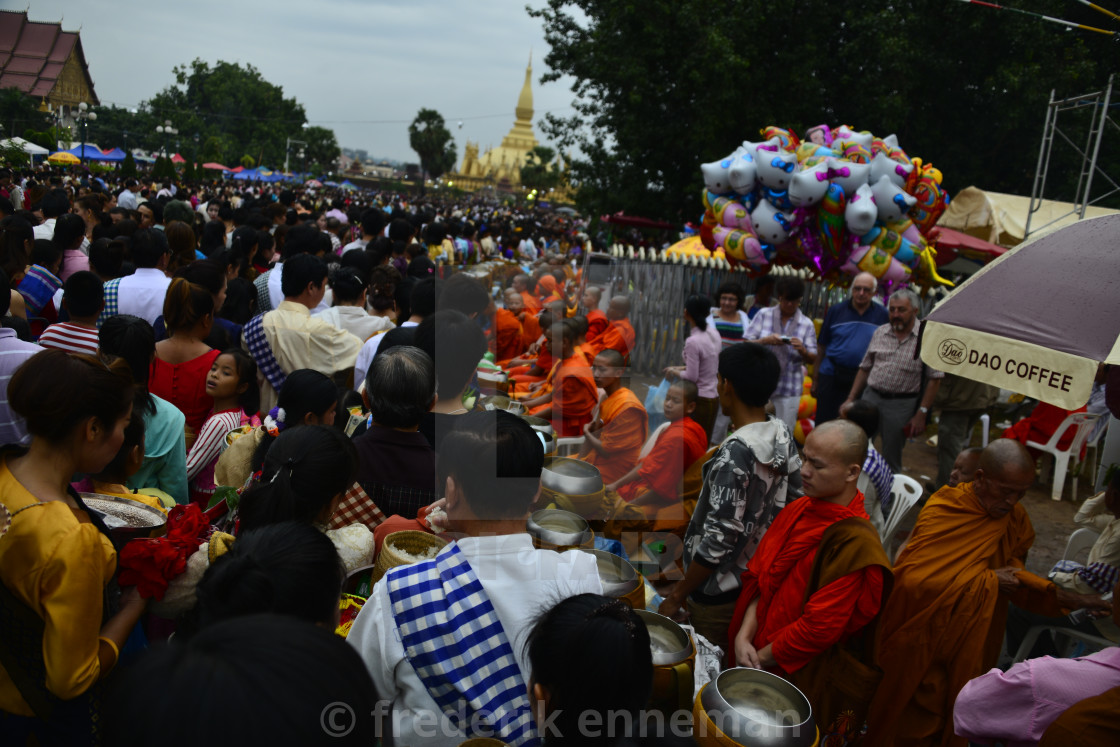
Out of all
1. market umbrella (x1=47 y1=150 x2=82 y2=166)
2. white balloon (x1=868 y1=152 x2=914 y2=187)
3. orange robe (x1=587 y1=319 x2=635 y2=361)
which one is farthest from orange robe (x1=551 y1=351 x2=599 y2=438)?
market umbrella (x1=47 y1=150 x2=82 y2=166)

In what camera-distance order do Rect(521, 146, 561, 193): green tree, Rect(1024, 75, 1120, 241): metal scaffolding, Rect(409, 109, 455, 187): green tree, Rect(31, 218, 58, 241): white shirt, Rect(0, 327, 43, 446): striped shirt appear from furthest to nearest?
Rect(409, 109, 455, 187): green tree < Rect(521, 146, 561, 193): green tree < Rect(1024, 75, 1120, 241): metal scaffolding < Rect(31, 218, 58, 241): white shirt < Rect(0, 327, 43, 446): striped shirt

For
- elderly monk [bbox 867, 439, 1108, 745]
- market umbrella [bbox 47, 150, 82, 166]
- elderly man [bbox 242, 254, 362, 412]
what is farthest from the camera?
market umbrella [bbox 47, 150, 82, 166]

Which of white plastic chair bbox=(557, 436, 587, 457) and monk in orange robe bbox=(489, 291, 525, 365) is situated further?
monk in orange robe bbox=(489, 291, 525, 365)

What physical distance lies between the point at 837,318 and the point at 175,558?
19.3 feet

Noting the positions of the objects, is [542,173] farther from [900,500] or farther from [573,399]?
[900,500]

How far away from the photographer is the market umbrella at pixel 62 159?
2502 centimetres

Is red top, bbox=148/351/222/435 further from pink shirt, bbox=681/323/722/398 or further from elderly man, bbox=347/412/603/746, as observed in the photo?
pink shirt, bbox=681/323/722/398

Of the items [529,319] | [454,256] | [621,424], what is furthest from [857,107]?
[621,424]

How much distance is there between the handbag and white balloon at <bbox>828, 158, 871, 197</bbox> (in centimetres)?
649

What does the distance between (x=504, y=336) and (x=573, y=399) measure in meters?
2.63

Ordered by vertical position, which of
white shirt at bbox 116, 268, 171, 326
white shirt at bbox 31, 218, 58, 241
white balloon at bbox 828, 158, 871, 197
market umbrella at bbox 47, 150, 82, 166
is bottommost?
white shirt at bbox 116, 268, 171, 326

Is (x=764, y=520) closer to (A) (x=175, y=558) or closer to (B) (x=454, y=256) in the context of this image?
(A) (x=175, y=558)

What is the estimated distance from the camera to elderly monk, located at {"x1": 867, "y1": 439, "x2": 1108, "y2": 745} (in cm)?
287

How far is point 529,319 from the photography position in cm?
843
